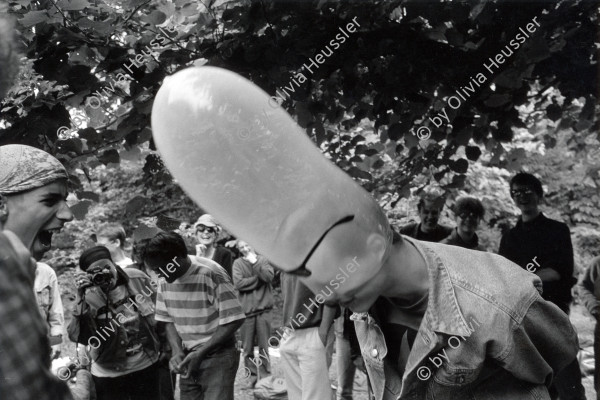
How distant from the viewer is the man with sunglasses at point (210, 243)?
20.6 feet

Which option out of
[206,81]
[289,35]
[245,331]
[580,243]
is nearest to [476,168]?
[580,243]

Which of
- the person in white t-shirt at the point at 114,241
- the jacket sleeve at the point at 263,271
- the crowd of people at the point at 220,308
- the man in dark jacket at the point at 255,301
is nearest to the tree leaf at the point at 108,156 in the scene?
the crowd of people at the point at 220,308

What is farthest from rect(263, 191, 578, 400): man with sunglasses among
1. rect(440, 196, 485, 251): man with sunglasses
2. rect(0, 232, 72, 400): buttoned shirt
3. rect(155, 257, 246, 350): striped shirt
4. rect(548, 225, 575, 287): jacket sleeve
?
rect(440, 196, 485, 251): man with sunglasses

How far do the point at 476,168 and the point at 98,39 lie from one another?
739 cm

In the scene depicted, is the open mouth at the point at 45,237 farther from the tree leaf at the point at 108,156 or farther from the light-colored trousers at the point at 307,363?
the light-colored trousers at the point at 307,363

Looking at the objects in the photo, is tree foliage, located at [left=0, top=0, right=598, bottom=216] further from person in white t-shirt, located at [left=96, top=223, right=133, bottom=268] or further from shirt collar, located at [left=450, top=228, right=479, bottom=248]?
person in white t-shirt, located at [left=96, top=223, right=133, bottom=268]

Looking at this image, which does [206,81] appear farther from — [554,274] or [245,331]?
[245,331]

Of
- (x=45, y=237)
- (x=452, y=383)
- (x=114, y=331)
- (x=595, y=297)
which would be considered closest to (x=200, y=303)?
(x=114, y=331)

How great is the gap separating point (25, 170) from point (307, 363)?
122 inches

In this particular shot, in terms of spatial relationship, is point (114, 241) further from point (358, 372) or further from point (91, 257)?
point (358, 372)

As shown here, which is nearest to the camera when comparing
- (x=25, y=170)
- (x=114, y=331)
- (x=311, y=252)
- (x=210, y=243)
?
(x=311, y=252)

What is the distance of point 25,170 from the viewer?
242 cm

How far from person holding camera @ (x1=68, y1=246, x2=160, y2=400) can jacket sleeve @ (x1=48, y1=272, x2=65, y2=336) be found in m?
0.38

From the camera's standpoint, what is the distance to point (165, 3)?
3930mm
